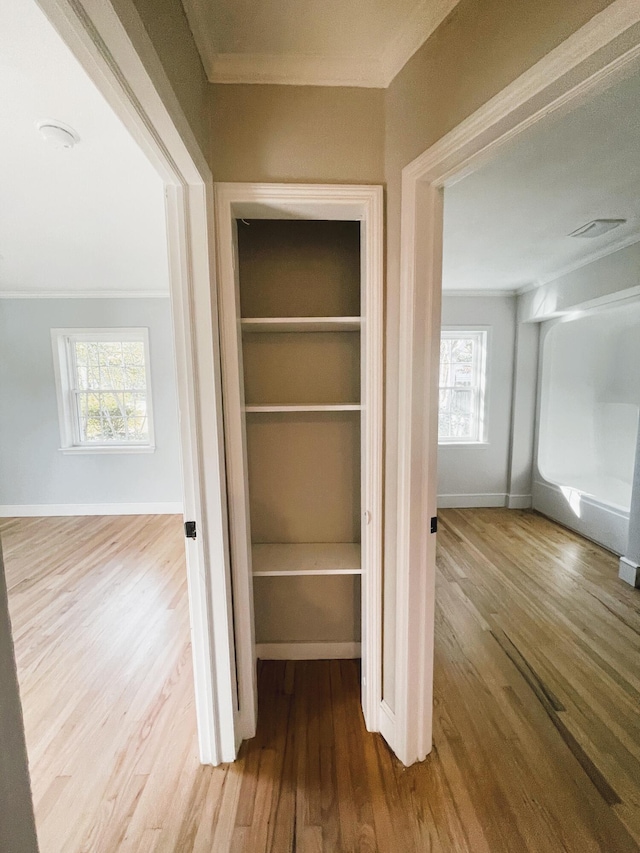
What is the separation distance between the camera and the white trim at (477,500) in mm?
4176

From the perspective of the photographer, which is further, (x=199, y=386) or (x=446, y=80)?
(x=199, y=386)

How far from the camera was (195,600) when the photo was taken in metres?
1.23

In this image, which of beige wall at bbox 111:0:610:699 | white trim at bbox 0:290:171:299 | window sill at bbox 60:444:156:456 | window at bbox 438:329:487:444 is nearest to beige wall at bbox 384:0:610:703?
beige wall at bbox 111:0:610:699

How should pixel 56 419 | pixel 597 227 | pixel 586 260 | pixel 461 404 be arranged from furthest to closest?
1. pixel 461 404
2. pixel 56 419
3. pixel 586 260
4. pixel 597 227

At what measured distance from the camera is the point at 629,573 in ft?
8.47

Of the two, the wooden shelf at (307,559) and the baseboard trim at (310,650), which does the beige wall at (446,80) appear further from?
the baseboard trim at (310,650)

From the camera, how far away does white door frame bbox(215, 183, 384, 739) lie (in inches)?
47.8

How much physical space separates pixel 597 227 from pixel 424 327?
2246 mm

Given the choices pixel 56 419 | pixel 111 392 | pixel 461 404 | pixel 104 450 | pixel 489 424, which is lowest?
pixel 104 450

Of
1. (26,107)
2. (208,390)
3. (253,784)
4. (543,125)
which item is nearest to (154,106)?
(208,390)

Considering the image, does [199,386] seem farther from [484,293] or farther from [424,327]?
[484,293]

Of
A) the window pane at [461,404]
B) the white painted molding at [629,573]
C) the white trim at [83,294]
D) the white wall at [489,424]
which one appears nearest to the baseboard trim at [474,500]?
the white wall at [489,424]

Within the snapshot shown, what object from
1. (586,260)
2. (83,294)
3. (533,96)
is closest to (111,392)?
(83,294)

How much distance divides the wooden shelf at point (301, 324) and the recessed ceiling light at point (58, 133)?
111 cm
